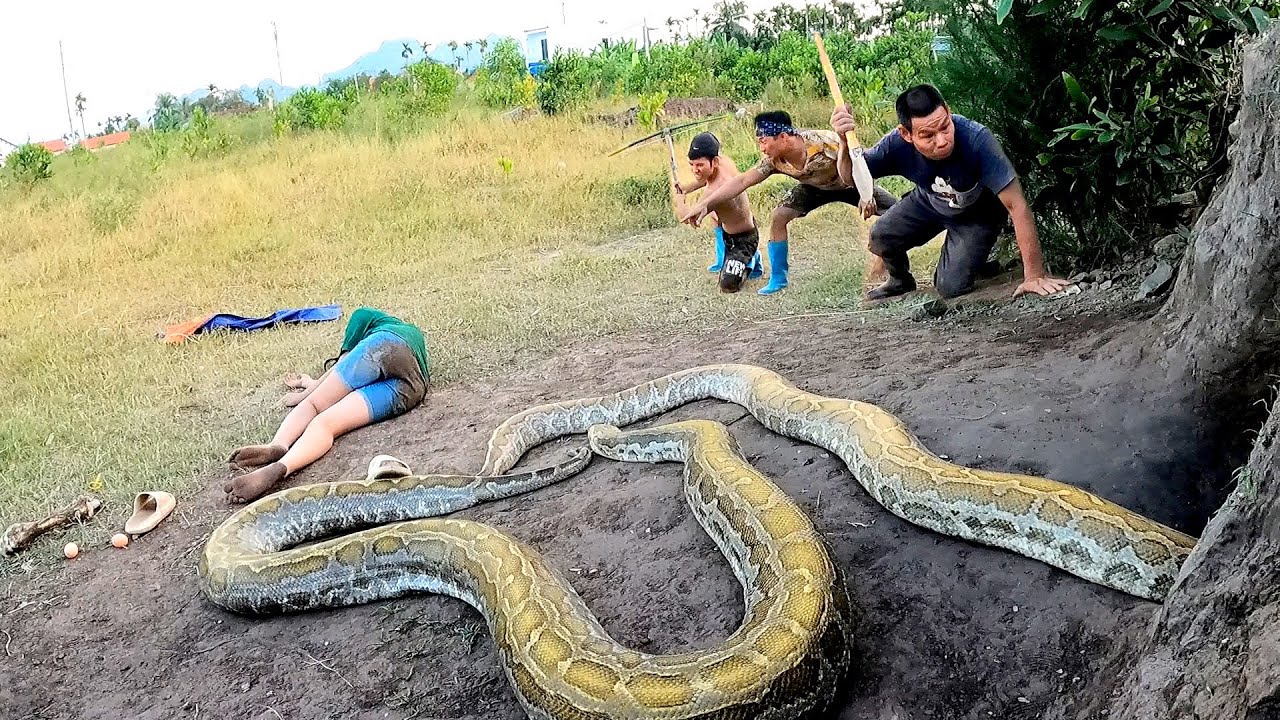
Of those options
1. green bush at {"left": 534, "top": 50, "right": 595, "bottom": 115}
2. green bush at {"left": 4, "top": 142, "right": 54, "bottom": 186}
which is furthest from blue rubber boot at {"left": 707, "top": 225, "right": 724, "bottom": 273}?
green bush at {"left": 4, "top": 142, "right": 54, "bottom": 186}

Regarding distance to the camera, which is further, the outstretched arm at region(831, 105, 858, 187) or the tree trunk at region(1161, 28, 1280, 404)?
the outstretched arm at region(831, 105, 858, 187)

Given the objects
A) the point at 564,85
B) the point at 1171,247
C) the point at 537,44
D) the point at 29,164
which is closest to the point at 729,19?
the point at 537,44

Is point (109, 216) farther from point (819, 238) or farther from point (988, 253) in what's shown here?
point (988, 253)

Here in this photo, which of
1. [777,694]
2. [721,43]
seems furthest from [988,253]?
[721,43]

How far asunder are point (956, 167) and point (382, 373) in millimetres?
5078

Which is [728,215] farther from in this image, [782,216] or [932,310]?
[932,310]

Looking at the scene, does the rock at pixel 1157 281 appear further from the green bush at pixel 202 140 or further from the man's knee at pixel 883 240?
the green bush at pixel 202 140

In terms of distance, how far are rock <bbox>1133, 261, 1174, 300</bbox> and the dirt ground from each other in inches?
11.1

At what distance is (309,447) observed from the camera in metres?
7.13

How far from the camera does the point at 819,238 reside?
1260cm

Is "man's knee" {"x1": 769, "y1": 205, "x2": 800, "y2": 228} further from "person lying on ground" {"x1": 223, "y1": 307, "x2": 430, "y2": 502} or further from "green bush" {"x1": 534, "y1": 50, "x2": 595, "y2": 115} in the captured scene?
"green bush" {"x1": 534, "y1": 50, "x2": 595, "y2": 115}

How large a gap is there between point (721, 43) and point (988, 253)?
1089 inches

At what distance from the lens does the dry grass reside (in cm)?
836

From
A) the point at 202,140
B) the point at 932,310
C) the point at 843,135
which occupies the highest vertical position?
the point at 202,140
